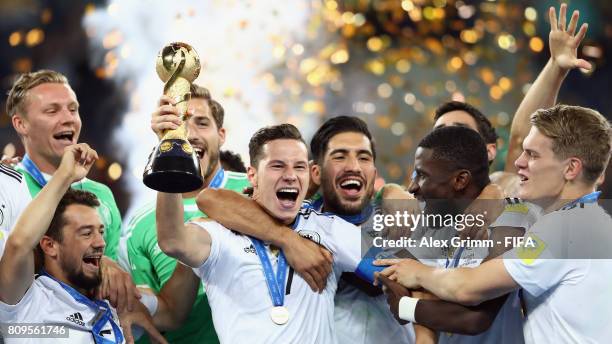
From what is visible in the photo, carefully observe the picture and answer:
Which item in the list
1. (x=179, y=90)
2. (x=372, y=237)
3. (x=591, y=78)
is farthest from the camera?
(x=591, y=78)

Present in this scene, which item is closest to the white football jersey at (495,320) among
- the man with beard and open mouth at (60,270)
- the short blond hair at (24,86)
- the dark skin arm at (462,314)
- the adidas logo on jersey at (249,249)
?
the dark skin arm at (462,314)

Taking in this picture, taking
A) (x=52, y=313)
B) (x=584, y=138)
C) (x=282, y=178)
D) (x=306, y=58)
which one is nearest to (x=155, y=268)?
(x=52, y=313)

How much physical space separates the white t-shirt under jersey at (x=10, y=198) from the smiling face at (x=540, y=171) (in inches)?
75.4

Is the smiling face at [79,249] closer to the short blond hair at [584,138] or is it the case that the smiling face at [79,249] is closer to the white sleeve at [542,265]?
the white sleeve at [542,265]

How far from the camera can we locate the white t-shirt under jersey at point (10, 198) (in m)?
3.46

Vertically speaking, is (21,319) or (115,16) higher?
(115,16)

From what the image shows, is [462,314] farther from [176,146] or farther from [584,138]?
[176,146]

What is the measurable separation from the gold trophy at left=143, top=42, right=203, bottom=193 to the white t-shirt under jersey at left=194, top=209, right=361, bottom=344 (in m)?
0.44

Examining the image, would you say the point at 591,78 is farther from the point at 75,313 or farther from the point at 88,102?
the point at 75,313

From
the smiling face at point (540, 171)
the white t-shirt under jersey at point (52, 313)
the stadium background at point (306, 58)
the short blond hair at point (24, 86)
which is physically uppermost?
the stadium background at point (306, 58)

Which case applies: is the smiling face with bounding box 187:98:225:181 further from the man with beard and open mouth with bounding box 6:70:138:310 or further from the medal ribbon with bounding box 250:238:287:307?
the medal ribbon with bounding box 250:238:287:307

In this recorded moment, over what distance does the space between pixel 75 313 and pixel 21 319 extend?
0.19 m

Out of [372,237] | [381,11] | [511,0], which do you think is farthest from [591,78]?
[372,237]

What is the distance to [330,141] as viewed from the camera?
3.67 meters
